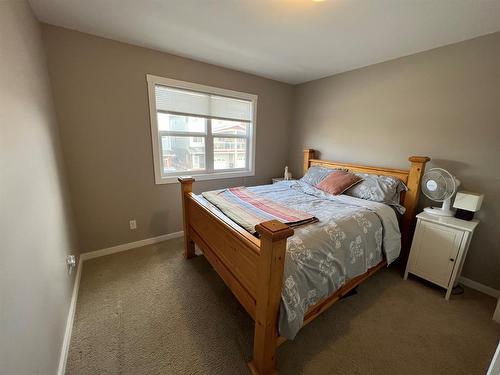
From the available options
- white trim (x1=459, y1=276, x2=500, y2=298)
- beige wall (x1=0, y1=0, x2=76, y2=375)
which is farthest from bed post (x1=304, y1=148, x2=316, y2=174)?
beige wall (x1=0, y1=0, x2=76, y2=375)

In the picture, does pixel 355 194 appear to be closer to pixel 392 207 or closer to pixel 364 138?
pixel 392 207

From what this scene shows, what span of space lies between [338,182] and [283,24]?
177 cm

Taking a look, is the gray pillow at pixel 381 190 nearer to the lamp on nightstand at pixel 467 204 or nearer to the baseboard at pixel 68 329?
the lamp on nightstand at pixel 467 204

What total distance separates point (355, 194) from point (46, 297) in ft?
9.21

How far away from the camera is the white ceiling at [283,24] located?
1.57 m

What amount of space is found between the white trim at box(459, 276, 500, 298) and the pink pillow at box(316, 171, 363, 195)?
1.42 meters

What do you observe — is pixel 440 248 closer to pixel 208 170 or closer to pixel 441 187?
pixel 441 187

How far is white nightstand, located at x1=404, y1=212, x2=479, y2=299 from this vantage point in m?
1.84

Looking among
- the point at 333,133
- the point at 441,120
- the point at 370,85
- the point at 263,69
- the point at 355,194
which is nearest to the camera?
the point at 441,120

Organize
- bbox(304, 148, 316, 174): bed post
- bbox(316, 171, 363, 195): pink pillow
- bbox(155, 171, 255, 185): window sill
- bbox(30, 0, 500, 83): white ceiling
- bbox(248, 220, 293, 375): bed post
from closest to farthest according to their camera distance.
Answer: bbox(248, 220, 293, 375): bed post → bbox(30, 0, 500, 83): white ceiling → bbox(316, 171, 363, 195): pink pillow → bbox(155, 171, 255, 185): window sill → bbox(304, 148, 316, 174): bed post

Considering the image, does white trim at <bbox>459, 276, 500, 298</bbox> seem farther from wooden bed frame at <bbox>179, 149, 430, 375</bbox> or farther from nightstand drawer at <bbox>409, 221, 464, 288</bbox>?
→ wooden bed frame at <bbox>179, 149, 430, 375</bbox>

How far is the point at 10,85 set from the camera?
1082 millimetres

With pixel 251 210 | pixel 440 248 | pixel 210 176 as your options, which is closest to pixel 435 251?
pixel 440 248

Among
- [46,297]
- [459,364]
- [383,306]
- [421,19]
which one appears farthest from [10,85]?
[459,364]
